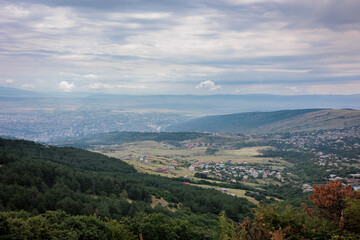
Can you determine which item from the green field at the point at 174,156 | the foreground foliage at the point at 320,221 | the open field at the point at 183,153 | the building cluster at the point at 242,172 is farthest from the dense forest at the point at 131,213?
the open field at the point at 183,153

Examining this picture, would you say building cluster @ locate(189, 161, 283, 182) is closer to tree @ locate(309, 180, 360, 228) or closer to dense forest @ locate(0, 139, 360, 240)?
dense forest @ locate(0, 139, 360, 240)

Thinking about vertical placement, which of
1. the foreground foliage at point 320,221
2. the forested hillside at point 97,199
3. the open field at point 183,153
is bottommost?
the open field at point 183,153

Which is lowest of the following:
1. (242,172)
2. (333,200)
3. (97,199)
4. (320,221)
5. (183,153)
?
(183,153)

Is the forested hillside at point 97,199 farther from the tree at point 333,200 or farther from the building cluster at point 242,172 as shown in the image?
the building cluster at point 242,172

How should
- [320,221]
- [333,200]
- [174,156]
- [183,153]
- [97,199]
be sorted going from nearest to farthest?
1. [333,200]
2. [320,221]
3. [97,199]
4. [174,156]
5. [183,153]

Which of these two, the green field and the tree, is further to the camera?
the green field

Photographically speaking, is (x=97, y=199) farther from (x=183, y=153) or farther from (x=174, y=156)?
(x=183, y=153)

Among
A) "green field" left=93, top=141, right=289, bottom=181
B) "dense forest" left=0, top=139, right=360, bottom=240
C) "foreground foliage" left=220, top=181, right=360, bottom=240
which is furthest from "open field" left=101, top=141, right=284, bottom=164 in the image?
"foreground foliage" left=220, top=181, right=360, bottom=240

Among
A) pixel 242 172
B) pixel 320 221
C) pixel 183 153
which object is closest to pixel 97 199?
pixel 320 221

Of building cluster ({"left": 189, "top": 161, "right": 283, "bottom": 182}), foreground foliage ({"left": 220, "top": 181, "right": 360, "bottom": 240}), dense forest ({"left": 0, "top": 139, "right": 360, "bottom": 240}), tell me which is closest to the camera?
foreground foliage ({"left": 220, "top": 181, "right": 360, "bottom": 240})

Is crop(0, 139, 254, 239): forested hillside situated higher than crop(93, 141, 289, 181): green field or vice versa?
crop(0, 139, 254, 239): forested hillside
